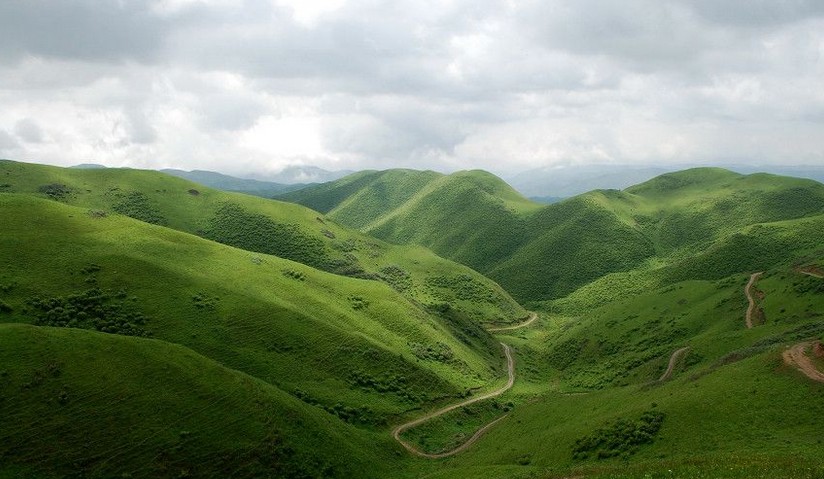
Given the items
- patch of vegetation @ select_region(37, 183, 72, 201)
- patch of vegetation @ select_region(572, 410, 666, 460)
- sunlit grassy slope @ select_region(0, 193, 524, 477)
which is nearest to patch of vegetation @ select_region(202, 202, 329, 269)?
patch of vegetation @ select_region(37, 183, 72, 201)

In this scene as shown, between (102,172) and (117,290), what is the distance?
12107 cm

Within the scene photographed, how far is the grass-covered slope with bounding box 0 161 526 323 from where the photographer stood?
14338cm

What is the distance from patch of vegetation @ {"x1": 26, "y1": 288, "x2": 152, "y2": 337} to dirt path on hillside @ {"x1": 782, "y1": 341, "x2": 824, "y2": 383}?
220ft

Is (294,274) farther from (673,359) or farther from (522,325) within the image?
(522,325)

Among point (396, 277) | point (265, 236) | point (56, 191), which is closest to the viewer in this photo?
point (56, 191)

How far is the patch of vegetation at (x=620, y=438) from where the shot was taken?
42.0 meters

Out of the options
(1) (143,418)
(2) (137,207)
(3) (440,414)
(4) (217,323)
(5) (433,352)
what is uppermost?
(2) (137,207)

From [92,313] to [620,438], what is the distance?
60.4m

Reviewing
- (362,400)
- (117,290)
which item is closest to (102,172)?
(117,290)

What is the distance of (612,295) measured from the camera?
6590 inches

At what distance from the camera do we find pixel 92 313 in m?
63.4

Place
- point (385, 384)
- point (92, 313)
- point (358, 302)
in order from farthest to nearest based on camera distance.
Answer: point (358, 302), point (385, 384), point (92, 313)

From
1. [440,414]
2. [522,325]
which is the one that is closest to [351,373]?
[440,414]

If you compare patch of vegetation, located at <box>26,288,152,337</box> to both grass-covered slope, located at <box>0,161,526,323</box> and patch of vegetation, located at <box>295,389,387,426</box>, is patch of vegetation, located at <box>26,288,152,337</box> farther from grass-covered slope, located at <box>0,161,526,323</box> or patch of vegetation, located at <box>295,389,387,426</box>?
grass-covered slope, located at <box>0,161,526,323</box>
